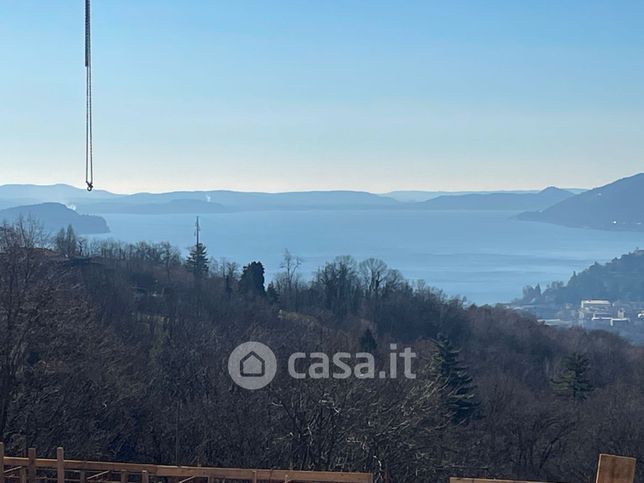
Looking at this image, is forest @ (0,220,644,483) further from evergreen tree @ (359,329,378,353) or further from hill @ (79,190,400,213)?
hill @ (79,190,400,213)

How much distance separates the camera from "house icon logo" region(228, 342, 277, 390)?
15797mm

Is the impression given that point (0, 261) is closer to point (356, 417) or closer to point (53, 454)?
point (53, 454)

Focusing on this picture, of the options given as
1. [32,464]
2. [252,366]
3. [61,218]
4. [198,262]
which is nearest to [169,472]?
[32,464]

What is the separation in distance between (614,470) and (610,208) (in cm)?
13473

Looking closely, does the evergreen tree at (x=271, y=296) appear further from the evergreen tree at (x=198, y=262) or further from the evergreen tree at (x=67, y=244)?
the evergreen tree at (x=67, y=244)

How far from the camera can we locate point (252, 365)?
16938 mm

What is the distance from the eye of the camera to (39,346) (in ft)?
43.5

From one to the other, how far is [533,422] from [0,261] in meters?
11.6

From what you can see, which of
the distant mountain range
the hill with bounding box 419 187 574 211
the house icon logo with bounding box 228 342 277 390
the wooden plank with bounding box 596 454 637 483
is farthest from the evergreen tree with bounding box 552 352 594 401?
the hill with bounding box 419 187 574 211

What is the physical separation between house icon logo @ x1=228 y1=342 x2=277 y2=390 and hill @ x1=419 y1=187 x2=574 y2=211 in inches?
5888

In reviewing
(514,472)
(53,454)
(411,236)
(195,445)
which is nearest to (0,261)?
(53,454)

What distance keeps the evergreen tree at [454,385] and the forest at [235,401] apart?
0.17ft

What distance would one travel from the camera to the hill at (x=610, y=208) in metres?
126

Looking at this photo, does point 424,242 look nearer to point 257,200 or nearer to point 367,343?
point 257,200
